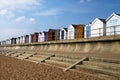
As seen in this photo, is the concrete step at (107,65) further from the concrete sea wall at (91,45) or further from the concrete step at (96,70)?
the concrete sea wall at (91,45)

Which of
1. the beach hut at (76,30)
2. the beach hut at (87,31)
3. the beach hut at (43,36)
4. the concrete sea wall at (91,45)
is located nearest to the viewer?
the concrete sea wall at (91,45)

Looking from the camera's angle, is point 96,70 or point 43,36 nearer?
point 96,70

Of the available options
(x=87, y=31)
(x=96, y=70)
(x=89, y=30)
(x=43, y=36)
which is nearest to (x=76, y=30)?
(x=89, y=30)

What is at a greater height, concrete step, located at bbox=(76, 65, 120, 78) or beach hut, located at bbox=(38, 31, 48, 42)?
beach hut, located at bbox=(38, 31, 48, 42)

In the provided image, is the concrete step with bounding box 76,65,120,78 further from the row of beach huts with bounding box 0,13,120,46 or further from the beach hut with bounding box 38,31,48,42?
the beach hut with bounding box 38,31,48,42

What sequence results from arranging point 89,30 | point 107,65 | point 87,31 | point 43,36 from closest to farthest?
point 107,65 < point 87,31 < point 89,30 < point 43,36

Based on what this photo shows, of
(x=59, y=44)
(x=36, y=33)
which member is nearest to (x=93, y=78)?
(x=59, y=44)

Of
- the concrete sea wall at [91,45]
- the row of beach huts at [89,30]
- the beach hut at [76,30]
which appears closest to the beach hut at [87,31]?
the row of beach huts at [89,30]

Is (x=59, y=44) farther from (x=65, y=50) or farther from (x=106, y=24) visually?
(x=106, y=24)

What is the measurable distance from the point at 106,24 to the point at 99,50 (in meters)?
12.0

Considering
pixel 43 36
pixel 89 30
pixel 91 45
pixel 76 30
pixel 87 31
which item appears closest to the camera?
pixel 91 45

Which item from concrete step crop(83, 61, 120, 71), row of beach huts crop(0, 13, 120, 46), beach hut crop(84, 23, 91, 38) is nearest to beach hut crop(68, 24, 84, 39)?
row of beach huts crop(0, 13, 120, 46)

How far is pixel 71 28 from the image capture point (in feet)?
118

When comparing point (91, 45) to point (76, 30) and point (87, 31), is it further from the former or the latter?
point (76, 30)
